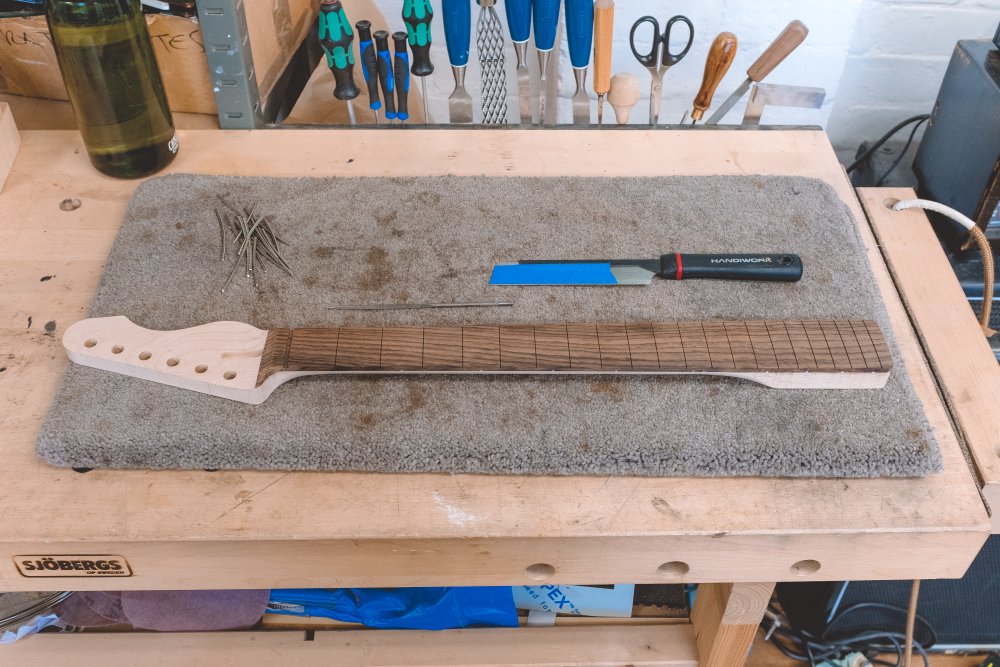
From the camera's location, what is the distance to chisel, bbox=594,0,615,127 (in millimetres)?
899

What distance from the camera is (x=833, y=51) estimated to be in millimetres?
1281

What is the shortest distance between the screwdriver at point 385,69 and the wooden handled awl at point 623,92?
0.26 metres

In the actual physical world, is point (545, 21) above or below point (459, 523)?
above

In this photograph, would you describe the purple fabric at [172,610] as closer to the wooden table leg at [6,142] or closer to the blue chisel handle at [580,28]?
the wooden table leg at [6,142]

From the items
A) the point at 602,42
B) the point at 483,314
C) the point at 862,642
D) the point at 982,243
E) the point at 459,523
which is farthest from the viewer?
the point at 862,642

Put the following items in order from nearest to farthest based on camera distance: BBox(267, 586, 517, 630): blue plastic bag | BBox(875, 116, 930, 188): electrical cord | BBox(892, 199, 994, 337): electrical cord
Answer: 1. BBox(892, 199, 994, 337): electrical cord
2. BBox(267, 586, 517, 630): blue plastic bag
3. BBox(875, 116, 930, 188): electrical cord

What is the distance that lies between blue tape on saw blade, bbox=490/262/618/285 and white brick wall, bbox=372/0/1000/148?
26.3 inches

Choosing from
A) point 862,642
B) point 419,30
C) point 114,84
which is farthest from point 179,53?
point 862,642

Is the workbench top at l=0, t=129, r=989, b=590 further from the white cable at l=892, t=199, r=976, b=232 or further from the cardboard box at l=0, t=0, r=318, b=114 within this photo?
the cardboard box at l=0, t=0, r=318, b=114

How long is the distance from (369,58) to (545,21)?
21 cm

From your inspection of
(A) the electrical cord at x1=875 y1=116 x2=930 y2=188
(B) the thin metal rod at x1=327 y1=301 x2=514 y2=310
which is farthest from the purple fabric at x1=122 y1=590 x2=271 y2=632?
(A) the electrical cord at x1=875 y1=116 x2=930 y2=188

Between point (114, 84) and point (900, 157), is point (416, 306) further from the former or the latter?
point (900, 157)

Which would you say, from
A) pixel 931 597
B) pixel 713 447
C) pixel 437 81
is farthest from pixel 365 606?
pixel 437 81

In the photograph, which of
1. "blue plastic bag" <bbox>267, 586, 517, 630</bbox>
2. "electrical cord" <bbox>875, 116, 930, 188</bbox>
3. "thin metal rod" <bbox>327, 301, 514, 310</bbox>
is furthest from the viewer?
"electrical cord" <bbox>875, 116, 930, 188</bbox>
